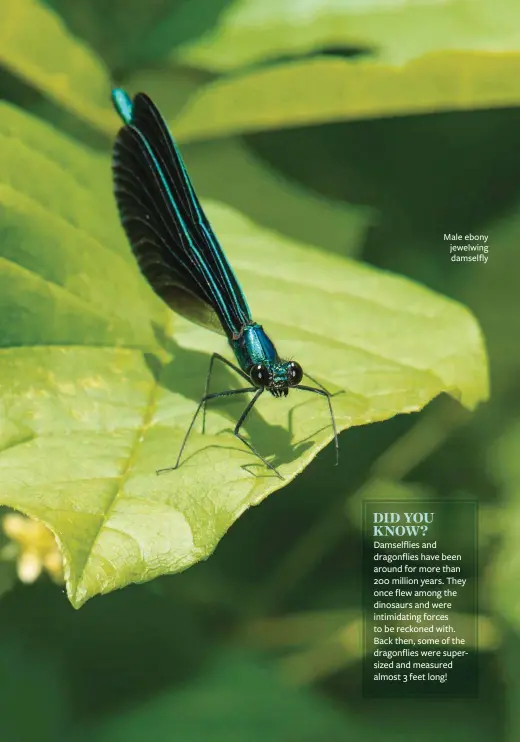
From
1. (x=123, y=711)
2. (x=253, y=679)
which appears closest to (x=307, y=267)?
(x=253, y=679)

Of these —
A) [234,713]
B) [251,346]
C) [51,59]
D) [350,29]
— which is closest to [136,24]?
[51,59]

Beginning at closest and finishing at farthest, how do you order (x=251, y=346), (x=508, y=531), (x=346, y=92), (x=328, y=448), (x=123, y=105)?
(x=251, y=346)
(x=123, y=105)
(x=346, y=92)
(x=328, y=448)
(x=508, y=531)

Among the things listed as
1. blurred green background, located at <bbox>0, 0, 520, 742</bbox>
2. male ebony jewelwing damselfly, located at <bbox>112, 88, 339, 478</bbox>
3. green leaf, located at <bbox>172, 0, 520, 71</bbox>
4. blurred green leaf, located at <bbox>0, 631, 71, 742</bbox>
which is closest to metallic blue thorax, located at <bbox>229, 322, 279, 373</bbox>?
male ebony jewelwing damselfly, located at <bbox>112, 88, 339, 478</bbox>

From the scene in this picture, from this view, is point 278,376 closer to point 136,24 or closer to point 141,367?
point 141,367

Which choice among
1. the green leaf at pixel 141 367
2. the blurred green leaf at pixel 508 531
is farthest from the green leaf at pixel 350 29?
the blurred green leaf at pixel 508 531

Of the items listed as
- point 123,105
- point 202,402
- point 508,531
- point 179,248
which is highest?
point 123,105

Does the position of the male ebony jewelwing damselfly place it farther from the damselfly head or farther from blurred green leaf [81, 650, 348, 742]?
blurred green leaf [81, 650, 348, 742]

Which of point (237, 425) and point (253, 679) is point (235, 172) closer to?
point (237, 425)

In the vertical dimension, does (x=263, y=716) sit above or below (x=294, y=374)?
below
